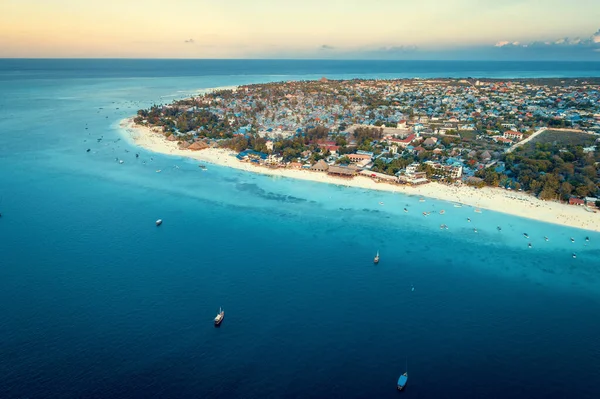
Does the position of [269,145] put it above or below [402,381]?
above

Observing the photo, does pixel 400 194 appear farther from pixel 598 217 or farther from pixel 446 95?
pixel 446 95

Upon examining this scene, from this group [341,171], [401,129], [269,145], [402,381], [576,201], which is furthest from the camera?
[401,129]

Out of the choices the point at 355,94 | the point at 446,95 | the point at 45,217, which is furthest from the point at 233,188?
the point at 446,95

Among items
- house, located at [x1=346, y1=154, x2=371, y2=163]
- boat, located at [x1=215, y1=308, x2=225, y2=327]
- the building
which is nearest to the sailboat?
boat, located at [x1=215, y1=308, x2=225, y2=327]

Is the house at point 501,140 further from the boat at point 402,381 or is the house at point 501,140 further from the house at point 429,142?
the boat at point 402,381

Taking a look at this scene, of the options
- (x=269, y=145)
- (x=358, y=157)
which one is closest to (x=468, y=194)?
(x=358, y=157)

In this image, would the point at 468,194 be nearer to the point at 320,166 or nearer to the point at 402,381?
the point at 320,166
